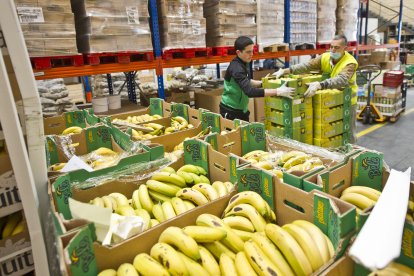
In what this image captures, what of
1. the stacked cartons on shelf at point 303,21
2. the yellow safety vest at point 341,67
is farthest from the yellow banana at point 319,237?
the stacked cartons on shelf at point 303,21

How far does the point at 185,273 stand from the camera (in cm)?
126

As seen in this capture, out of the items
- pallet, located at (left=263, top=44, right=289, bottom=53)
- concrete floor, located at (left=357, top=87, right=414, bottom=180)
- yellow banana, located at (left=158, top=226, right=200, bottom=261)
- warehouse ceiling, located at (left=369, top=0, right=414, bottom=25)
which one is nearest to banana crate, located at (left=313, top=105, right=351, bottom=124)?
concrete floor, located at (left=357, top=87, right=414, bottom=180)

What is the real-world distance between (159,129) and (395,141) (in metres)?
5.13

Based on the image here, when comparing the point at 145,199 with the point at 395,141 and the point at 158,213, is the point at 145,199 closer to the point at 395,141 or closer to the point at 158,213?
the point at 158,213

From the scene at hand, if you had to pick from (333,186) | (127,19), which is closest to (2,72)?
(333,186)

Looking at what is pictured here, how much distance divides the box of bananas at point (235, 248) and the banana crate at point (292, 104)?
120 inches

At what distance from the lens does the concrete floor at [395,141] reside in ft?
17.4

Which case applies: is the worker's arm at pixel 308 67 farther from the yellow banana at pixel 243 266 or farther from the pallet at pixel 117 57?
the yellow banana at pixel 243 266

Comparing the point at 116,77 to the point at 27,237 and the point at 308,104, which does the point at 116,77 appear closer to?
the point at 308,104

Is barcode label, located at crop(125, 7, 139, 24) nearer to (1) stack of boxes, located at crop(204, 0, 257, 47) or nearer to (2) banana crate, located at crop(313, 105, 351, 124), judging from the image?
(1) stack of boxes, located at crop(204, 0, 257, 47)

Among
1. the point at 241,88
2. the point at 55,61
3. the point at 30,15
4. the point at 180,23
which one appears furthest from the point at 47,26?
the point at 241,88

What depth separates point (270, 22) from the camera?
5.58 m

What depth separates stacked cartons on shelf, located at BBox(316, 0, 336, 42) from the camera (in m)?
6.56

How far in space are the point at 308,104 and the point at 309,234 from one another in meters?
3.59
